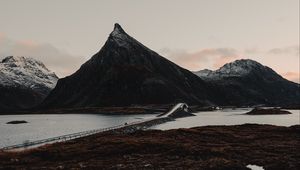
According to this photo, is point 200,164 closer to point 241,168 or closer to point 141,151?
point 241,168

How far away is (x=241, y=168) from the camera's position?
205 feet

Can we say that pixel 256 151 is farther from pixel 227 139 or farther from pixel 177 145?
pixel 227 139

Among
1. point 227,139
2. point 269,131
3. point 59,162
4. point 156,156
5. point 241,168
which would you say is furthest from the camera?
point 269,131

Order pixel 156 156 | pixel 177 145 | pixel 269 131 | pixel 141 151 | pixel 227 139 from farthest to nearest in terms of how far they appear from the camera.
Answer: pixel 269 131 → pixel 227 139 → pixel 177 145 → pixel 141 151 → pixel 156 156

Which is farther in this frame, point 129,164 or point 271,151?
point 271,151

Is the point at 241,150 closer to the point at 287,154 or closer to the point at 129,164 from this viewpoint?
the point at 287,154

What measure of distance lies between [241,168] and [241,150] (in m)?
21.1

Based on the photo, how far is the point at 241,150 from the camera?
273 feet

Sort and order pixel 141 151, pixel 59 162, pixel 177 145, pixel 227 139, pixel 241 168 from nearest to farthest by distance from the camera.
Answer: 1. pixel 241 168
2. pixel 59 162
3. pixel 141 151
4. pixel 177 145
5. pixel 227 139

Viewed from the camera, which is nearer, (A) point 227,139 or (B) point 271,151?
(B) point 271,151

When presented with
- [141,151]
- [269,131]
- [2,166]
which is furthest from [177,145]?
[269,131]

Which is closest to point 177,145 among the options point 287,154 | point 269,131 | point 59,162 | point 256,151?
point 256,151

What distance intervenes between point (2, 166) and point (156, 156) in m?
24.6

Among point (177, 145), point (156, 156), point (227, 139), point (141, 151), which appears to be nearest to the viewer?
point (156, 156)
